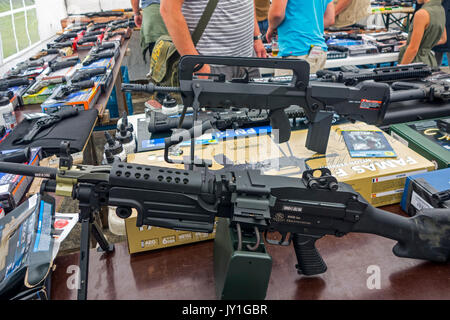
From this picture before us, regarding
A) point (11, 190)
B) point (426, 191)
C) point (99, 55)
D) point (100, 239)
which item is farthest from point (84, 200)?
point (99, 55)

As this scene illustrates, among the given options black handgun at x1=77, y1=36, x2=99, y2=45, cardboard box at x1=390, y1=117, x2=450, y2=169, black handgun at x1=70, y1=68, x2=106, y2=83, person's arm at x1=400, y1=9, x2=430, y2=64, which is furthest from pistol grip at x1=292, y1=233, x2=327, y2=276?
black handgun at x1=77, y1=36, x2=99, y2=45

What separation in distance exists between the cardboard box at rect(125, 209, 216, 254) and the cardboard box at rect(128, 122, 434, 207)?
345mm

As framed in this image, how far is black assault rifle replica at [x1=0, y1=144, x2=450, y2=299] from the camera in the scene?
0.98 metres

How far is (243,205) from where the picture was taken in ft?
3.31

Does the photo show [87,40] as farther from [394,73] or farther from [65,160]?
[65,160]

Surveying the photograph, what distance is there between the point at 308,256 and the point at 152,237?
1.93 ft

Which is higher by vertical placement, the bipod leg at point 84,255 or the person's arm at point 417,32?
the person's arm at point 417,32

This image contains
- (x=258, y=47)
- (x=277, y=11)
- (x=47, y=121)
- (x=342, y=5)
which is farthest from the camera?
(x=342, y=5)

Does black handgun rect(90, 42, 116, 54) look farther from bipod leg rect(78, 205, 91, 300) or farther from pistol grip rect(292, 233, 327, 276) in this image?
pistol grip rect(292, 233, 327, 276)

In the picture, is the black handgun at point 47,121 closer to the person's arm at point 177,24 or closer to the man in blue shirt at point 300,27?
the person's arm at point 177,24

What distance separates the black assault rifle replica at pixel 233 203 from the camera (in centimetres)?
98

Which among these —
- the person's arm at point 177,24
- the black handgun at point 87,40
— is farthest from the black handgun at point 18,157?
the black handgun at point 87,40

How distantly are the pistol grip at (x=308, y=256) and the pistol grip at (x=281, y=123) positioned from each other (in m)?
0.57

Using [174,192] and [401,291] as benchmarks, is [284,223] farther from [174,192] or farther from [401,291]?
[401,291]
